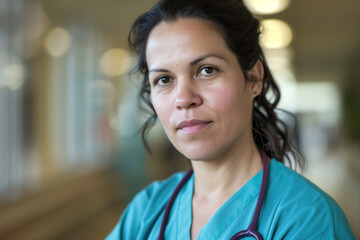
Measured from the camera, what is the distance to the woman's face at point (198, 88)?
97cm

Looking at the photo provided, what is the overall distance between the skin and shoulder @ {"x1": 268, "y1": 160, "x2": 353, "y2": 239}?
0.15 meters

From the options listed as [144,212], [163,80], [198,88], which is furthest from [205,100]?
[144,212]

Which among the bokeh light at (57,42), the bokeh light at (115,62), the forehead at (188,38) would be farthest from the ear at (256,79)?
the bokeh light at (115,62)

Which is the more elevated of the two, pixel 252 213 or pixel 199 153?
pixel 199 153

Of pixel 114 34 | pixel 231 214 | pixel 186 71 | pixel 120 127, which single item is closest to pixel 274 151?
pixel 231 214

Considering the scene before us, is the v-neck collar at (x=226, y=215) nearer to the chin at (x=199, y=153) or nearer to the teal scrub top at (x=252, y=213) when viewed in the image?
the teal scrub top at (x=252, y=213)

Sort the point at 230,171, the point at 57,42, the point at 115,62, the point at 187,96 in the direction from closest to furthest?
the point at 187,96 → the point at 230,171 → the point at 57,42 → the point at 115,62

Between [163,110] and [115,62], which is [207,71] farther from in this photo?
[115,62]

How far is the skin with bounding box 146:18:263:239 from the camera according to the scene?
977 millimetres

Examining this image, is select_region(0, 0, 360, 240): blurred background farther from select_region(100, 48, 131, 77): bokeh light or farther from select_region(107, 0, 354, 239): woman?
select_region(107, 0, 354, 239): woman

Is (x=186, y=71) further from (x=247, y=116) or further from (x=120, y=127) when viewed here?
(x=120, y=127)

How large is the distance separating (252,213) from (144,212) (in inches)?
13.2

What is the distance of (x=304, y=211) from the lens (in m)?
0.85

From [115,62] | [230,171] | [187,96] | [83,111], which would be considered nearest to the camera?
[187,96]
